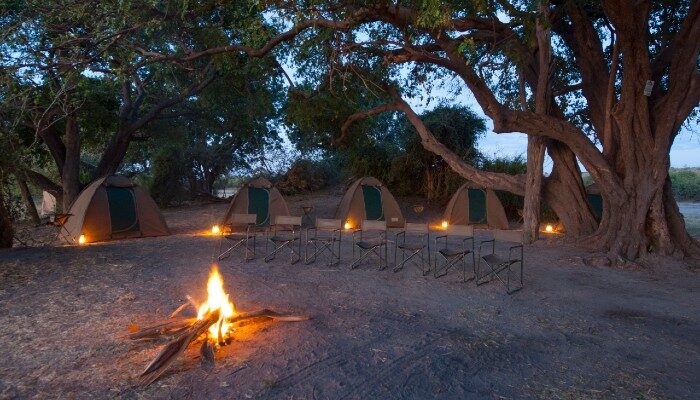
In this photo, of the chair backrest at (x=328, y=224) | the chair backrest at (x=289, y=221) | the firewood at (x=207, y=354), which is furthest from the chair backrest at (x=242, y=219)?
the firewood at (x=207, y=354)

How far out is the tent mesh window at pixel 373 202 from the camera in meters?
14.9

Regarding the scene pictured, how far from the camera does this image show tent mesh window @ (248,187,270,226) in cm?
1344

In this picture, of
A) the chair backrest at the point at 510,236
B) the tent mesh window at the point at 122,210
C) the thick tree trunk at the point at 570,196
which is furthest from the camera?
the tent mesh window at the point at 122,210

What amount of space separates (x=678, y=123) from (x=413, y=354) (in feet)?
26.5

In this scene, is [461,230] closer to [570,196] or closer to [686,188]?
[570,196]

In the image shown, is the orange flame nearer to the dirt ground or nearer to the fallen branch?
the fallen branch

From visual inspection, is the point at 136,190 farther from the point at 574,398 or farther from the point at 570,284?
the point at 574,398

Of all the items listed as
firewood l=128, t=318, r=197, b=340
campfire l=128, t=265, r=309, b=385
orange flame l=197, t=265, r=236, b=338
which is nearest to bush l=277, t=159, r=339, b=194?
campfire l=128, t=265, r=309, b=385

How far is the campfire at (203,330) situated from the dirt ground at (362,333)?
0.10m

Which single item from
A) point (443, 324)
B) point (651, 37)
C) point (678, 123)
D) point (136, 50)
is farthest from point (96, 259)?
point (651, 37)

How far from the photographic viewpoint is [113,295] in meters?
6.04

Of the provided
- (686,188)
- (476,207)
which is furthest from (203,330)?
(686,188)

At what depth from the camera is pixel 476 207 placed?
622 inches

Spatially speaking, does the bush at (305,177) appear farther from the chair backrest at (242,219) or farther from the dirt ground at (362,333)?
the dirt ground at (362,333)
